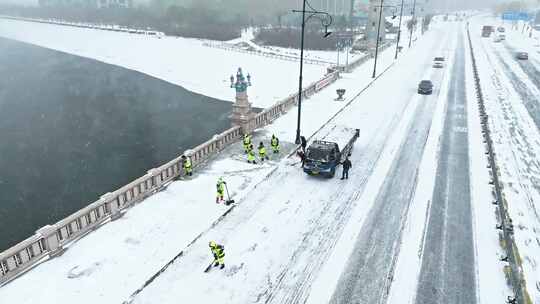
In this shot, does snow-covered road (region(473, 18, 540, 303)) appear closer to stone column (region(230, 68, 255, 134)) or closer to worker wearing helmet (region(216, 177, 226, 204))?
worker wearing helmet (region(216, 177, 226, 204))

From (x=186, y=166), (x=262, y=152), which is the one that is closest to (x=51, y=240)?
(x=186, y=166)

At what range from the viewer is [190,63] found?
232 feet

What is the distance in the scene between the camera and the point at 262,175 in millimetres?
20375

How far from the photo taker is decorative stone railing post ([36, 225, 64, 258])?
44.8 feet

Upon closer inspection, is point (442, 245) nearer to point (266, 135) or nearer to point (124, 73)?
point (266, 135)

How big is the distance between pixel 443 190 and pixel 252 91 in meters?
33.6

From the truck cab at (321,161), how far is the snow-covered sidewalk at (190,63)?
77.0 feet

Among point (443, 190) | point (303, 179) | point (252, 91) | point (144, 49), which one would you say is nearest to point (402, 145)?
point (443, 190)

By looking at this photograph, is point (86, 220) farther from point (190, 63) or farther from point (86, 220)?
point (190, 63)

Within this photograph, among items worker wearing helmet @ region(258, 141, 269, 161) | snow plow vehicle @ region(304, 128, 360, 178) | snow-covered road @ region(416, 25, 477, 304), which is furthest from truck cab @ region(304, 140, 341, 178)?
snow-covered road @ region(416, 25, 477, 304)

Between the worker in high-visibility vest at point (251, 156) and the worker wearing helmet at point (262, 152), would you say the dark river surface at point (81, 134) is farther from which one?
the worker wearing helmet at point (262, 152)

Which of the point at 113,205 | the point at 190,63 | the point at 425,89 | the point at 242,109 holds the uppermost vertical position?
the point at 242,109

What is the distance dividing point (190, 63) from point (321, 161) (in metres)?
56.2

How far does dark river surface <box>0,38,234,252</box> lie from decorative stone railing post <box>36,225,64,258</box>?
743 cm
